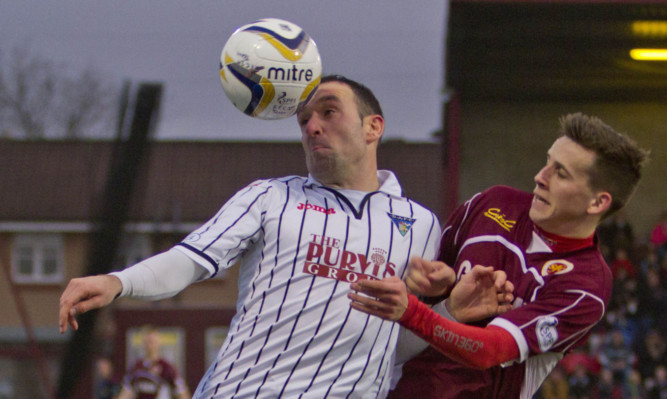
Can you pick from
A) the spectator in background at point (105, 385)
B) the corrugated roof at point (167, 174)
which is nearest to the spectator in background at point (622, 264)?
the corrugated roof at point (167, 174)

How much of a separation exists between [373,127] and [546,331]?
117 cm

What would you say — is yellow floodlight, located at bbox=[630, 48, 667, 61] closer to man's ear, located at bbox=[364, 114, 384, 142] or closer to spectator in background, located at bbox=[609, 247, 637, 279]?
spectator in background, located at bbox=[609, 247, 637, 279]

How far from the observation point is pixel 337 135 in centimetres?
354

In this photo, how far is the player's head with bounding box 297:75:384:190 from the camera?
11.5 ft

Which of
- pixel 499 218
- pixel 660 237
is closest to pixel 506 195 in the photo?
pixel 499 218

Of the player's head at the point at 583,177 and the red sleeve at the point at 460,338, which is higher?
the player's head at the point at 583,177

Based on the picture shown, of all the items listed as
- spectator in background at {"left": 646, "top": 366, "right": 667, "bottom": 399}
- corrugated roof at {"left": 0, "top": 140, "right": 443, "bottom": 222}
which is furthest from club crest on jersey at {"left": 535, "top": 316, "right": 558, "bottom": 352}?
corrugated roof at {"left": 0, "top": 140, "right": 443, "bottom": 222}

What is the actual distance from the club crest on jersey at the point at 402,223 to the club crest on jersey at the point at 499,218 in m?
0.32

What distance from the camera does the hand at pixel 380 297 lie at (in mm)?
2686

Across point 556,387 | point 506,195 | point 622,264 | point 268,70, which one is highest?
point 268,70

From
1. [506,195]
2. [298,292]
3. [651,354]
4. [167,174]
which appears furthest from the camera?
[167,174]

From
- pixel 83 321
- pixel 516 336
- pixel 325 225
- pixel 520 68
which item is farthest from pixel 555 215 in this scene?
pixel 83 321

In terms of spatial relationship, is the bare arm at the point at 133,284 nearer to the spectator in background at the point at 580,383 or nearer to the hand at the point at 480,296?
the hand at the point at 480,296

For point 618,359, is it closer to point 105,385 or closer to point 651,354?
point 651,354
